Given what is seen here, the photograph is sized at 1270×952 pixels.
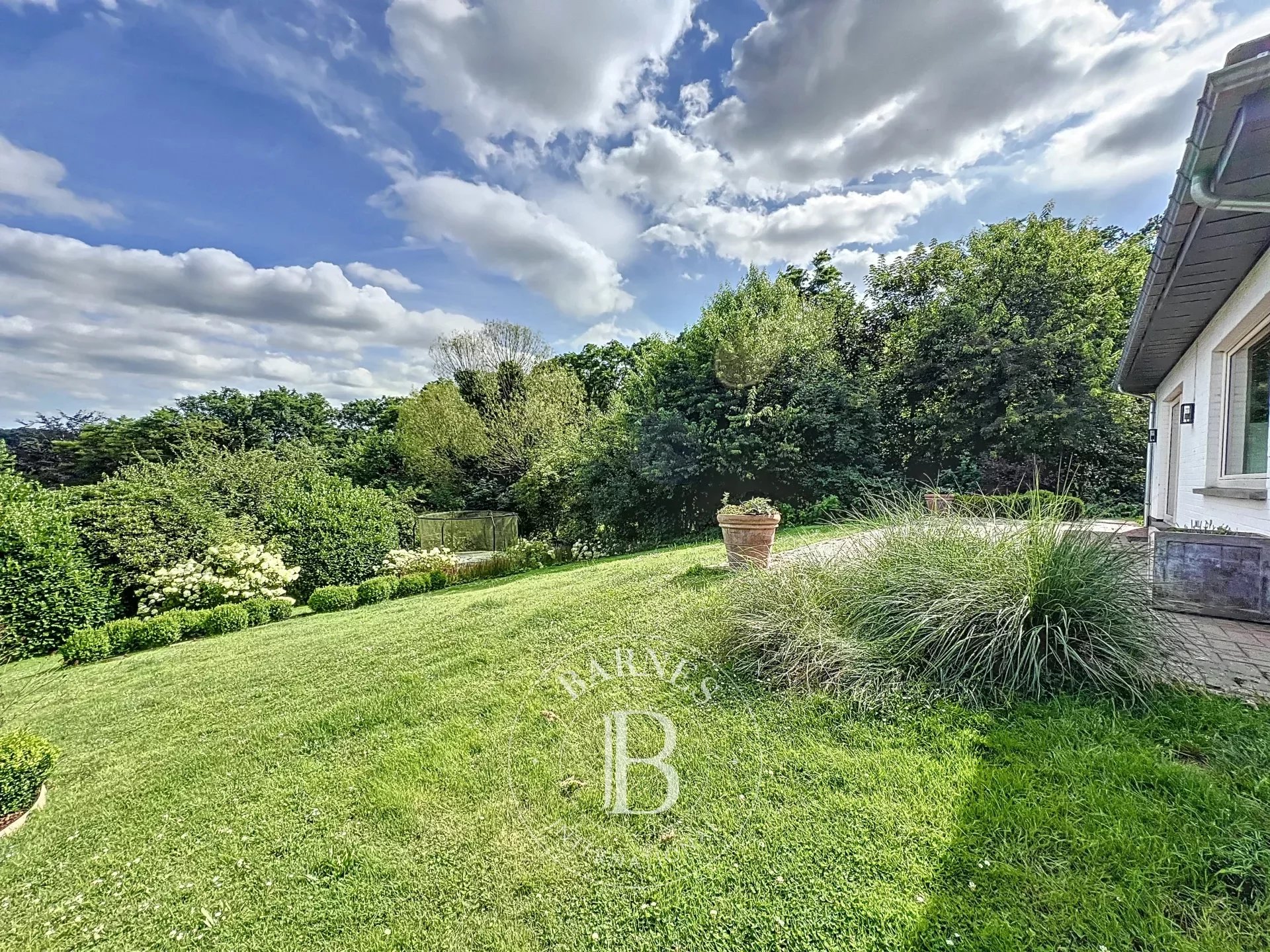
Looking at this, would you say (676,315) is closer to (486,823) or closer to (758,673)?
(758,673)

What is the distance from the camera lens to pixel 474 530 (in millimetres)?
13117

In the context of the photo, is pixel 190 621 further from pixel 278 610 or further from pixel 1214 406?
pixel 1214 406

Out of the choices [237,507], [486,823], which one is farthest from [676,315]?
[486,823]

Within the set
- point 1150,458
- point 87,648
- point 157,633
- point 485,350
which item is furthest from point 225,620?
point 1150,458

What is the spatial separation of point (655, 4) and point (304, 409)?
25508mm

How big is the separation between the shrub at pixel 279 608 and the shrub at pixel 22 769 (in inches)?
185

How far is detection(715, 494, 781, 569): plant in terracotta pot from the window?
3630mm

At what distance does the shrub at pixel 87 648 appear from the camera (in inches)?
208

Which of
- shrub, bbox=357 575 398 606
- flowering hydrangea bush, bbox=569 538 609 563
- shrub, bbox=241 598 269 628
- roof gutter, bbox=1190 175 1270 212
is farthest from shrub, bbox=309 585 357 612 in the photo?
roof gutter, bbox=1190 175 1270 212

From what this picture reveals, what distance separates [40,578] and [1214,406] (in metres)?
13.0

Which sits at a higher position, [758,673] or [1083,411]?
[1083,411]

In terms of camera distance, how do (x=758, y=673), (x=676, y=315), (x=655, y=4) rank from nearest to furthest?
(x=758, y=673) → (x=655, y=4) → (x=676, y=315)

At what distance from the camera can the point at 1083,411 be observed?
10352 mm

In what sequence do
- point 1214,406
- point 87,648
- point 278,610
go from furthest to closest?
point 278,610
point 87,648
point 1214,406
